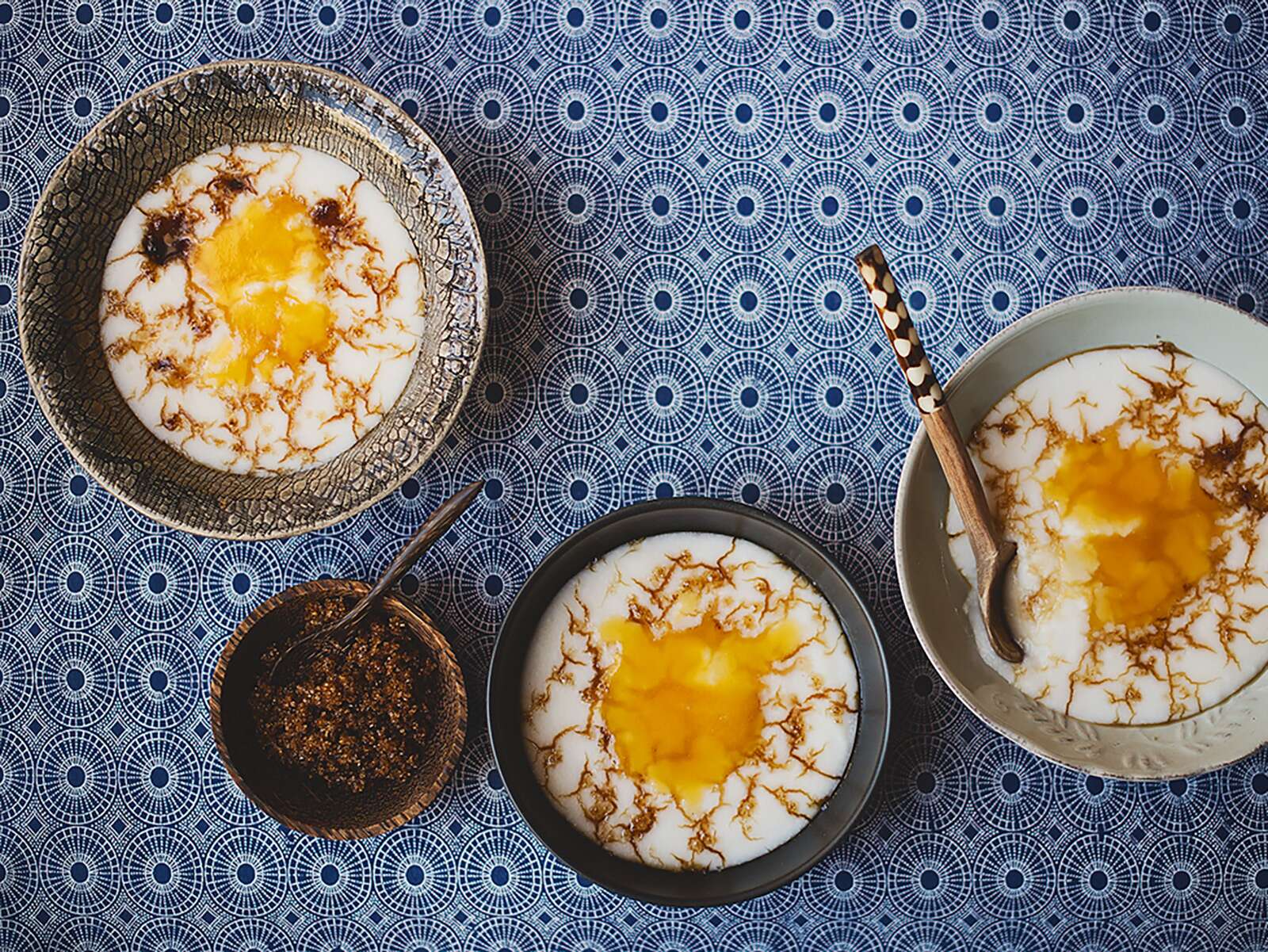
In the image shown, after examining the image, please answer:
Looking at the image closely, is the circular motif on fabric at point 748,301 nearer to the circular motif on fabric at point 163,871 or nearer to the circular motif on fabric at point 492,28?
the circular motif on fabric at point 492,28

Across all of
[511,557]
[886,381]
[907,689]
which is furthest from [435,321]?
[907,689]

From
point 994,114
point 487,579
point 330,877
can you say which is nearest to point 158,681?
point 330,877

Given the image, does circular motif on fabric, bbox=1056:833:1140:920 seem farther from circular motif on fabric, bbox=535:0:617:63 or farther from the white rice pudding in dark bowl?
circular motif on fabric, bbox=535:0:617:63

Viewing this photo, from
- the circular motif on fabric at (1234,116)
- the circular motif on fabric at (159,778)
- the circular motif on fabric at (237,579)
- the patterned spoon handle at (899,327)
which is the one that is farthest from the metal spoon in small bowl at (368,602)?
the circular motif on fabric at (1234,116)

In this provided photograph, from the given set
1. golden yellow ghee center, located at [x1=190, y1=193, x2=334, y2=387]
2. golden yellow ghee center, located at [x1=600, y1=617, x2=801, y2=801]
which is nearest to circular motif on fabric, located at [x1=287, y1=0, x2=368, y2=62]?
golden yellow ghee center, located at [x1=190, y1=193, x2=334, y2=387]

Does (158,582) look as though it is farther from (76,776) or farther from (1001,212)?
(1001,212)

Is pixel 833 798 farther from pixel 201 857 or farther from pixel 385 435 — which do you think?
pixel 201 857
